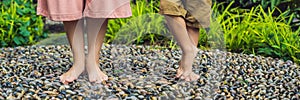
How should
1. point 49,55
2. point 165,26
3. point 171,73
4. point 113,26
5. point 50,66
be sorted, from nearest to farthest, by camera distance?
point 165,26
point 171,73
point 50,66
point 49,55
point 113,26

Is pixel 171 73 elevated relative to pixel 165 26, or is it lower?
lower

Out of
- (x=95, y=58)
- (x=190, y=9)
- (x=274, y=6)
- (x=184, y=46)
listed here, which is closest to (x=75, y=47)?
(x=95, y=58)

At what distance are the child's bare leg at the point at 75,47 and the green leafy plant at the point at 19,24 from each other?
8.53 ft

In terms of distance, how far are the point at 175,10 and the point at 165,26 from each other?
0.34 m

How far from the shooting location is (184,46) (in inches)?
97.7

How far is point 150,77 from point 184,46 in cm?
35

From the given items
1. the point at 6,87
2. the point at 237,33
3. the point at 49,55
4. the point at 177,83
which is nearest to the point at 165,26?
the point at 177,83

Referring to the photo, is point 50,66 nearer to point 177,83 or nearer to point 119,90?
point 119,90

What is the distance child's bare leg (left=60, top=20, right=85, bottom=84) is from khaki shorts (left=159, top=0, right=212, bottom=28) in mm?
837

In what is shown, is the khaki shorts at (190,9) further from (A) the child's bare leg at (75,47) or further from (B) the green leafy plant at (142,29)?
(A) the child's bare leg at (75,47)

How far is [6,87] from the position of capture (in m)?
3.32

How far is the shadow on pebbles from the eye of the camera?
2.62 m

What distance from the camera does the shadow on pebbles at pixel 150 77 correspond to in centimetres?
262

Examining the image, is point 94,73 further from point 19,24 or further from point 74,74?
point 19,24
